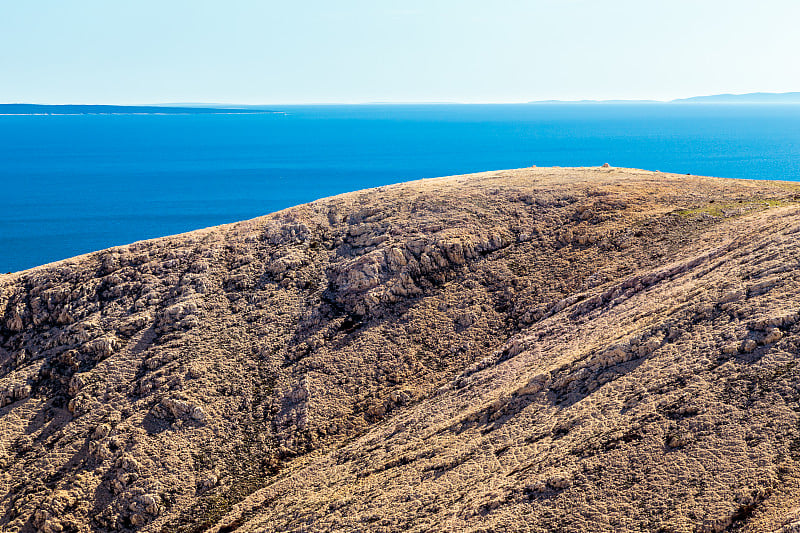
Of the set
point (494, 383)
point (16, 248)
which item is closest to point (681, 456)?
point (494, 383)

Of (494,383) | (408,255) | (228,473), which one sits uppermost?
(408,255)

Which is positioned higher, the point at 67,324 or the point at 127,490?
the point at 67,324

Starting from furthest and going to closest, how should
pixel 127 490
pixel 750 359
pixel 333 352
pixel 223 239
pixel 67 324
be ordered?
1. pixel 223 239
2. pixel 67 324
3. pixel 333 352
4. pixel 127 490
5. pixel 750 359

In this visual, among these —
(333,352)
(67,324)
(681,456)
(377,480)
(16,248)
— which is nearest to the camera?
(681,456)

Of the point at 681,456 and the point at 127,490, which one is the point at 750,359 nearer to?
the point at 681,456

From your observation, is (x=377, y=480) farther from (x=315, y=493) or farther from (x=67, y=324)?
(x=67, y=324)

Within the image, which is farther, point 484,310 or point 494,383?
point 484,310
